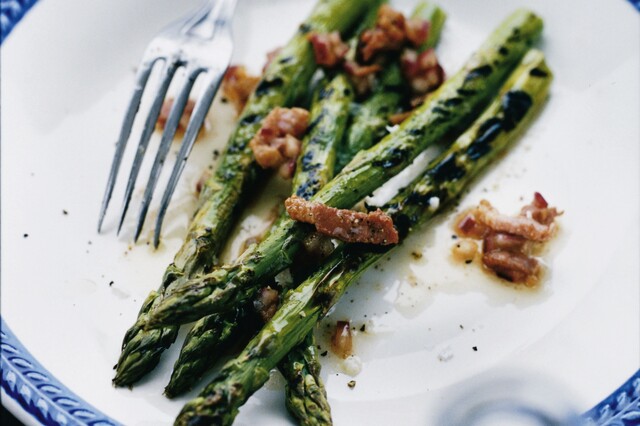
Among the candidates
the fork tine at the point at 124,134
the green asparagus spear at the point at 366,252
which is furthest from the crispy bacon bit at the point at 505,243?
the fork tine at the point at 124,134

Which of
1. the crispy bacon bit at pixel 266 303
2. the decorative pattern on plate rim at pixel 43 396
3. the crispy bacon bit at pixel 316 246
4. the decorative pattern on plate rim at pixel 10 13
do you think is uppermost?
the decorative pattern on plate rim at pixel 10 13

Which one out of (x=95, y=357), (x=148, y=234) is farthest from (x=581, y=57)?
(x=95, y=357)

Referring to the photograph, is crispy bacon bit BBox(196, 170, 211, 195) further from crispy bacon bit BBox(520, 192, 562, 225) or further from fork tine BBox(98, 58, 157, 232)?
crispy bacon bit BBox(520, 192, 562, 225)

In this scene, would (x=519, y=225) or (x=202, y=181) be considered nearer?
(x=519, y=225)

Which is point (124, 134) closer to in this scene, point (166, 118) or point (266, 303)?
point (166, 118)

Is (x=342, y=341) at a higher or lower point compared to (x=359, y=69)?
lower

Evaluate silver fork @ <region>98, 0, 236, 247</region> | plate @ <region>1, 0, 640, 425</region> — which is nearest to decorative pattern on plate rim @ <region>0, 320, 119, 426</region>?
plate @ <region>1, 0, 640, 425</region>

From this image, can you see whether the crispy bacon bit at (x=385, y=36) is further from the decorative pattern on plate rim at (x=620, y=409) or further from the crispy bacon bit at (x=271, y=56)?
the decorative pattern on plate rim at (x=620, y=409)

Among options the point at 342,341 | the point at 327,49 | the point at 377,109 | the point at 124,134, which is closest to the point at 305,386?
the point at 342,341
